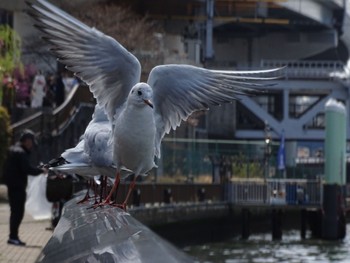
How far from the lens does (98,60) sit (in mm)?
10562

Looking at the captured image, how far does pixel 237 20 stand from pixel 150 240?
250 ft

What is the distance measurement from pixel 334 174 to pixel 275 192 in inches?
191

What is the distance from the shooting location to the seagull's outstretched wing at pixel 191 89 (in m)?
10.6

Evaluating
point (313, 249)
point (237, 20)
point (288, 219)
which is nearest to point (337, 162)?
point (313, 249)

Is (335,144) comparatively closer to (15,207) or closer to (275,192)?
(275,192)

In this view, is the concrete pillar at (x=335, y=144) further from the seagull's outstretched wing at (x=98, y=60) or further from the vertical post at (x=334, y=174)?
the seagull's outstretched wing at (x=98, y=60)

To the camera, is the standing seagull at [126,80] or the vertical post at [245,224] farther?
the vertical post at [245,224]

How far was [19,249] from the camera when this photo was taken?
1560 cm

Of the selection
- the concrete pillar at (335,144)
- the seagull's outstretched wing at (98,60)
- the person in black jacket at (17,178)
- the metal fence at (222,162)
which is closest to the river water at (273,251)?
the concrete pillar at (335,144)

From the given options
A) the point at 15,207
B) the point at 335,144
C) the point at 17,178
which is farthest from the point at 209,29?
the point at 15,207

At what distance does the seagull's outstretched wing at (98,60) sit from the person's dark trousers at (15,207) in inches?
238

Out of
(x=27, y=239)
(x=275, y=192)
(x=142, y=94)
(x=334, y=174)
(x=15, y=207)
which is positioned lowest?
(x=275, y=192)

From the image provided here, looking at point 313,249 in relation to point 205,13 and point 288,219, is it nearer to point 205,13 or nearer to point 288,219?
point 288,219

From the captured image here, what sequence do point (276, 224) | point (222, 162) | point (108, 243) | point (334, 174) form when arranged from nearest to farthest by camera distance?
point (108, 243), point (334, 174), point (276, 224), point (222, 162)
